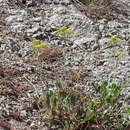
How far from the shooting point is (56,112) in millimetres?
2193

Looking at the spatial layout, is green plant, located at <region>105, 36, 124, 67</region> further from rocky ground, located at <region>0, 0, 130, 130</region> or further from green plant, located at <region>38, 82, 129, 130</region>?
green plant, located at <region>38, 82, 129, 130</region>

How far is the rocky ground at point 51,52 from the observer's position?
238 centimetres

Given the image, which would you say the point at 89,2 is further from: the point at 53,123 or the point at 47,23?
the point at 53,123

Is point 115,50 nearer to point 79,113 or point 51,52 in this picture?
point 51,52

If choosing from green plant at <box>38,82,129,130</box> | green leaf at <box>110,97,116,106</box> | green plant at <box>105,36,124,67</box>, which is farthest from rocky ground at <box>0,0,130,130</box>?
green leaf at <box>110,97,116,106</box>

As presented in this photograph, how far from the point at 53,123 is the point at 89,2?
316cm

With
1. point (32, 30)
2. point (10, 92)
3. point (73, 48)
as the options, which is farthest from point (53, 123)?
point (32, 30)

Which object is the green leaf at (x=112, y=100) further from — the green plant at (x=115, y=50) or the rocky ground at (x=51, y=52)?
the green plant at (x=115, y=50)

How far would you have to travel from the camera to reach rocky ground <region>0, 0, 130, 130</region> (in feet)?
7.82

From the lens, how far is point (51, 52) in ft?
10.8

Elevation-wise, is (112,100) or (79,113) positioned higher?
(112,100)

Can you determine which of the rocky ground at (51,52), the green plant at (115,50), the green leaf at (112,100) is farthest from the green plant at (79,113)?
the green plant at (115,50)

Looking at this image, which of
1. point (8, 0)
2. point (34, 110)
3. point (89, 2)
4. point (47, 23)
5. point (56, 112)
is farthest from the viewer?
point (89, 2)

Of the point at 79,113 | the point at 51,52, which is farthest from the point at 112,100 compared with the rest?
the point at 51,52
